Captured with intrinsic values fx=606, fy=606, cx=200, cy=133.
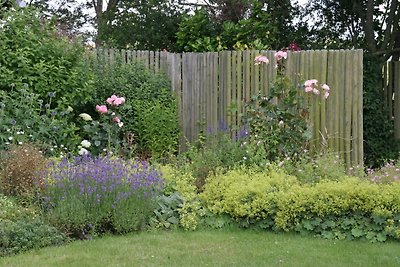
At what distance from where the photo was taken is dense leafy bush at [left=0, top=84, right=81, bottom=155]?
8461mm

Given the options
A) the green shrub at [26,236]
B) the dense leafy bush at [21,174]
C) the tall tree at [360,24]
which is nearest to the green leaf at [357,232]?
the green shrub at [26,236]

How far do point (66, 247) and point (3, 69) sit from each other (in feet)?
14.0

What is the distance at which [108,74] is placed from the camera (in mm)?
10578

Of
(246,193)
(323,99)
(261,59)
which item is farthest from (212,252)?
(261,59)

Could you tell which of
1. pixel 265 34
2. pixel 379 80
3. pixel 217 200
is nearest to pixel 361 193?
pixel 217 200

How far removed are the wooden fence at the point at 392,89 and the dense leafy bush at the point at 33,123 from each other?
6.14 metres

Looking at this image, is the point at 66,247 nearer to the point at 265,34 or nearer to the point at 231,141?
the point at 231,141

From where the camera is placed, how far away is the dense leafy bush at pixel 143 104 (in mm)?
10172

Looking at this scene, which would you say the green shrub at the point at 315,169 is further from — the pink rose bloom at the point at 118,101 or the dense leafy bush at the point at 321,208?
the pink rose bloom at the point at 118,101

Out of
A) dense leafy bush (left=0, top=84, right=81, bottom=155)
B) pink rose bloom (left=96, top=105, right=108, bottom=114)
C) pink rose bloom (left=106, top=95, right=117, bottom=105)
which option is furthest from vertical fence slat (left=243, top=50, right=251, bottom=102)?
dense leafy bush (left=0, top=84, right=81, bottom=155)

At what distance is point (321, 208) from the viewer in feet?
20.3

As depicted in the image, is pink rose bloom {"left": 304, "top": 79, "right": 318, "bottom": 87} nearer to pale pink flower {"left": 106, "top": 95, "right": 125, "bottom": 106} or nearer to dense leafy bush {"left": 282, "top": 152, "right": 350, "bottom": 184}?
dense leafy bush {"left": 282, "top": 152, "right": 350, "bottom": 184}

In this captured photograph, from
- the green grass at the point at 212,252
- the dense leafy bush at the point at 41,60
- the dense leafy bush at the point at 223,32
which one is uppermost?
the dense leafy bush at the point at 223,32

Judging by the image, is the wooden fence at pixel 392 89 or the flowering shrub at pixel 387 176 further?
the wooden fence at pixel 392 89
